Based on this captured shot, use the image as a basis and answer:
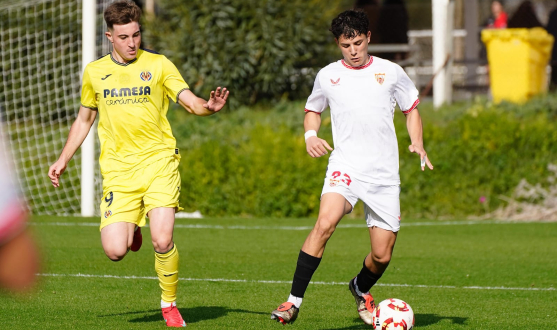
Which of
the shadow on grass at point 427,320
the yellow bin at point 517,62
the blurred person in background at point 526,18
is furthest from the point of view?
the blurred person in background at point 526,18

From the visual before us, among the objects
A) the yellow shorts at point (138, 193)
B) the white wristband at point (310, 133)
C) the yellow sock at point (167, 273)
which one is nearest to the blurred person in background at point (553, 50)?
the white wristband at point (310, 133)

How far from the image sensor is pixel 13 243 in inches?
65.1

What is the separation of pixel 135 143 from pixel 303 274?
4.66 ft

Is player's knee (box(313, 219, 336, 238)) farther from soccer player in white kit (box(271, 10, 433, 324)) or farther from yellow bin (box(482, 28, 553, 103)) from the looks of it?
yellow bin (box(482, 28, 553, 103))

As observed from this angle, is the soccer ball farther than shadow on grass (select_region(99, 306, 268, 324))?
No

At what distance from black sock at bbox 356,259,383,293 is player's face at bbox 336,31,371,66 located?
1.41 meters

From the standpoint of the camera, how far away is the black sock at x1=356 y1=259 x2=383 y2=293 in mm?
5789

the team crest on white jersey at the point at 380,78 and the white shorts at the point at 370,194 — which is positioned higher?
the team crest on white jersey at the point at 380,78

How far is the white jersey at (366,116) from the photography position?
18.1ft

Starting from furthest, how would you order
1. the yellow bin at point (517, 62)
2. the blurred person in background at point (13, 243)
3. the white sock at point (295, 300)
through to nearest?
1. the yellow bin at point (517, 62)
2. the white sock at point (295, 300)
3. the blurred person in background at point (13, 243)

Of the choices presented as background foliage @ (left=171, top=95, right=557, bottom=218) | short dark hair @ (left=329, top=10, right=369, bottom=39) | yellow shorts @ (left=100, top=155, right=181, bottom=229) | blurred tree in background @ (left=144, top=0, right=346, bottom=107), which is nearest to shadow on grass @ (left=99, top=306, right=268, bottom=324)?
yellow shorts @ (left=100, top=155, right=181, bottom=229)

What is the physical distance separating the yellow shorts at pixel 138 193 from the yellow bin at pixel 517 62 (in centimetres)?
1077

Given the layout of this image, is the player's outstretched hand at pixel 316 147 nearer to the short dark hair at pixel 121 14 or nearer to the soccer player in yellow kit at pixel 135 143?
the soccer player in yellow kit at pixel 135 143

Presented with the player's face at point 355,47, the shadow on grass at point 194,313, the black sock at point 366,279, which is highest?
the player's face at point 355,47
